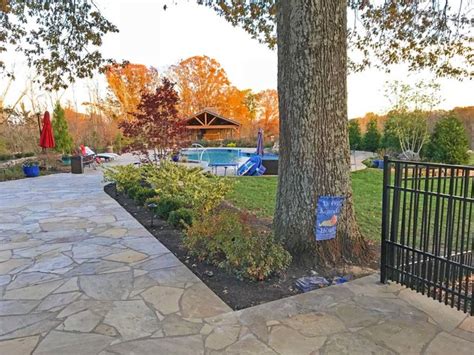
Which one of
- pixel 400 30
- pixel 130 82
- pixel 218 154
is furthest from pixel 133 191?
pixel 130 82

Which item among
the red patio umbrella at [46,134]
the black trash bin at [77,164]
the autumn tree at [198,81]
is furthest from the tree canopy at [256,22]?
the autumn tree at [198,81]

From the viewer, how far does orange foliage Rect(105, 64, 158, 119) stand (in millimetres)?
24237

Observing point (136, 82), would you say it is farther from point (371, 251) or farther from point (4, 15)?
point (371, 251)

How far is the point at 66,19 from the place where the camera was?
5.46m

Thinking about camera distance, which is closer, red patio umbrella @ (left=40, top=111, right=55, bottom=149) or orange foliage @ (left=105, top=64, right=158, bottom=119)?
red patio umbrella @ (left=40, top=111, right=55, bottom=149)

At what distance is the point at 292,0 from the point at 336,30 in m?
0.48

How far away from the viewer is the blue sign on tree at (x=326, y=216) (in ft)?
10.2

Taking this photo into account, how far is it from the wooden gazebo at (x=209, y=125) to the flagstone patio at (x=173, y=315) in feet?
64.9

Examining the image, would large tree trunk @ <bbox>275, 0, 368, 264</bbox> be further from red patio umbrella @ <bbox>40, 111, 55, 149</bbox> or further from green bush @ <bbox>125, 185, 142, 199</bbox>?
red patio umbrella @ <bbox>40, 111, 55, 149</bbox>

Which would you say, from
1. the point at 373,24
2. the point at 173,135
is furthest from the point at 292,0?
the point at 173,135

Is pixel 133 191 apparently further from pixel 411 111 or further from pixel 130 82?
pixel 130 82

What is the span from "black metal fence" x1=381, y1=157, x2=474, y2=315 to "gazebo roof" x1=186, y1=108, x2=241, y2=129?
21201 mm

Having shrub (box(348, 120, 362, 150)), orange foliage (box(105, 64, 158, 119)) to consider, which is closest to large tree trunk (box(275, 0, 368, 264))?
shrub (box(348, 120, 362, 150))

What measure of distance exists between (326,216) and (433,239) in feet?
2.92
